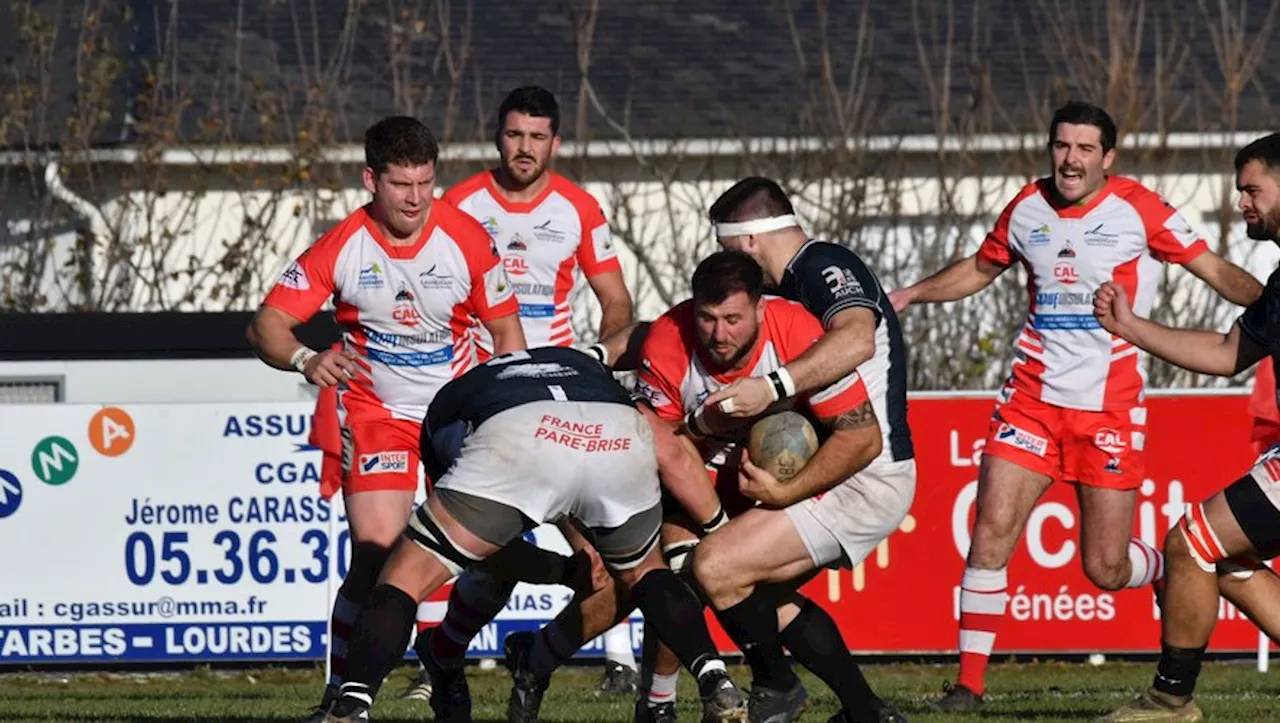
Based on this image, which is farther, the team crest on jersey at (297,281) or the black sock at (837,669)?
the team crest on jersey at (297,281)

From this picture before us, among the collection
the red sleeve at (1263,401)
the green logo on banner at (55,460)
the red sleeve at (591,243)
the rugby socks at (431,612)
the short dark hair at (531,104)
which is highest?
A: the short dark hair at (531,104)

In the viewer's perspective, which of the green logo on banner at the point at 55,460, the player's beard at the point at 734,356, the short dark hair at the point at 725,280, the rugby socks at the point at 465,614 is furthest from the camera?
the green logo on banner at the point at 55,460

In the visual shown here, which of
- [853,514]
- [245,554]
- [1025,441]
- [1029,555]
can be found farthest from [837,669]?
[245,554]

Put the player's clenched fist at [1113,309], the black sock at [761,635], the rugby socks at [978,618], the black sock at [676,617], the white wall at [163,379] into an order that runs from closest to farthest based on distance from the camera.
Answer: the black sock at [676,617] < the black sock at [761,635] < the player's clenched fist at [1113,309] < the rugby socks at [978,618] < the white wall at [163,379]

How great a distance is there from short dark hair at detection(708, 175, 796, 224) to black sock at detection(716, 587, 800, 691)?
55.4 inches

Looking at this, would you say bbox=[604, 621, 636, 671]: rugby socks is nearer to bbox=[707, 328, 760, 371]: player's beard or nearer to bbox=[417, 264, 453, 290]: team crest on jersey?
bbox=[417, 264, 453, 290]: team crest on jersey

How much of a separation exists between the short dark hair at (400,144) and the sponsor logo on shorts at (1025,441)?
3079mm

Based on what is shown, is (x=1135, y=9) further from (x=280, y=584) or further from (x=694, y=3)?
(x=280, y=584)

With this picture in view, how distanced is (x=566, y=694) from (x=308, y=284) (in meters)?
3.26

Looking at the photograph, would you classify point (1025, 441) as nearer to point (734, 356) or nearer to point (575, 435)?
point (734, 356)

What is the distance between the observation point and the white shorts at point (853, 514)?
8.59 meters

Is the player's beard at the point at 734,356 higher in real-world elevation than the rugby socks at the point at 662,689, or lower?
higher

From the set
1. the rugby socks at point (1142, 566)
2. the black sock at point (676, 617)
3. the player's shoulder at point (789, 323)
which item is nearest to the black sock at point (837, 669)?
the black sock at point (676, 617)

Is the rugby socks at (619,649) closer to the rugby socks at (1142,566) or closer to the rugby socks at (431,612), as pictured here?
the rugby socks at (431,612)
